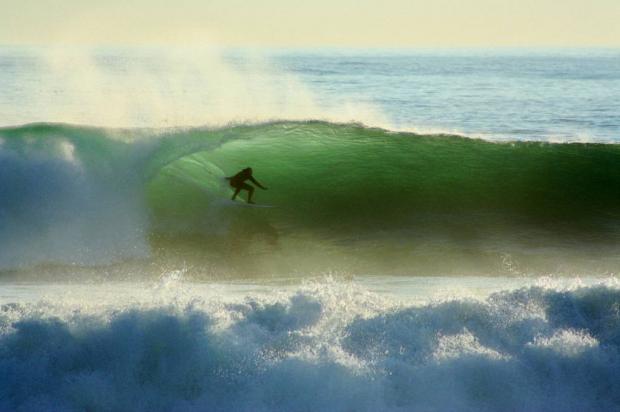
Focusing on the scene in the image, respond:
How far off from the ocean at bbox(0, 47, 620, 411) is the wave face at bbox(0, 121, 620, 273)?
37mm

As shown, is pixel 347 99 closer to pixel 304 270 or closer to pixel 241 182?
pixel 241 182

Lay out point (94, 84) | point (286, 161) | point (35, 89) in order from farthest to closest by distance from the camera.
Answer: point (94, 84) < point (35, 89) < point (286, 161)

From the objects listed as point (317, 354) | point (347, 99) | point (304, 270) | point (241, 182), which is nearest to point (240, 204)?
point (241, 182)

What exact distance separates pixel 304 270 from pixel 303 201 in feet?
9.61

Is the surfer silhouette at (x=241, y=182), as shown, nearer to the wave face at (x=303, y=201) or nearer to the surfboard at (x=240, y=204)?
the surfboard at (x=240, y=204)

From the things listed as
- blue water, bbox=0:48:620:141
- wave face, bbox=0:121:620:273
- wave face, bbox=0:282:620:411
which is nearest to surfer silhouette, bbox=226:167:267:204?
wave face, bbox=0:121:620:273

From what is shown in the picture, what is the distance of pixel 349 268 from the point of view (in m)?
12.5

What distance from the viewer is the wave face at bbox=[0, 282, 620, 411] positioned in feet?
25.7

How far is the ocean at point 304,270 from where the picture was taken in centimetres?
793

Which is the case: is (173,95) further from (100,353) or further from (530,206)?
(100,353)

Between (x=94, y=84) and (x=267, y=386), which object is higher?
(x=267, y=386)

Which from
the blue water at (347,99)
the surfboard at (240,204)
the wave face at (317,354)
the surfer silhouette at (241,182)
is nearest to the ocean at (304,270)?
the wave face at (317,354)

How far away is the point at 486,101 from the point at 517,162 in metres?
25.3

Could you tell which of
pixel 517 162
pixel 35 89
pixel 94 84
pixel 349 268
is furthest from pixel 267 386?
pixel 94 84
